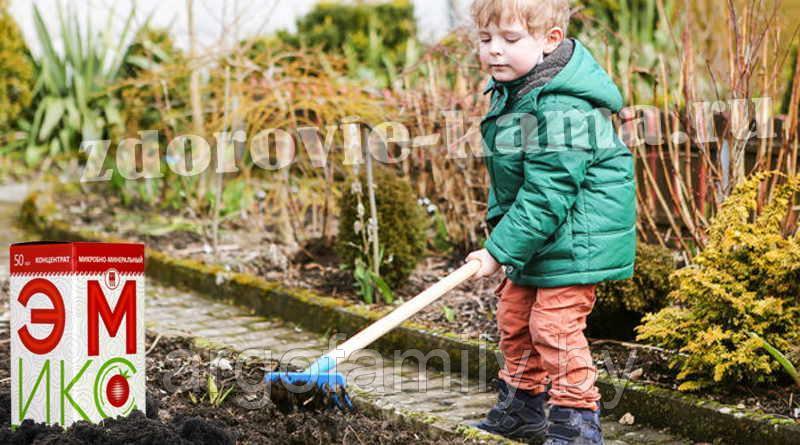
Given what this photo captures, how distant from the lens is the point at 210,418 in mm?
3352

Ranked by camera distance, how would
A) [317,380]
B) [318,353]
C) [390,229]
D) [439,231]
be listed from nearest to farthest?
[317,380], [318,353], [390,229], [439,231]

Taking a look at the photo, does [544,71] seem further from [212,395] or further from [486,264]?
[212,395]

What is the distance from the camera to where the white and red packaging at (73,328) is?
2.83 m

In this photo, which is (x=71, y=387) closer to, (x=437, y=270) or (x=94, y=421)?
(x=94, y=421)

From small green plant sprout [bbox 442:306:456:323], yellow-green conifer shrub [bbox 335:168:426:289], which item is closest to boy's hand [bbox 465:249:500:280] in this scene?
small green plant sprout [bbox 442:306:456:323]

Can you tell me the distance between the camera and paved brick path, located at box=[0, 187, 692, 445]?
3.80 meters

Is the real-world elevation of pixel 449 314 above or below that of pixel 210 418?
above

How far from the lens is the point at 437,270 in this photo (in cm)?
586

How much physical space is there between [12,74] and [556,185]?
9.05 metres

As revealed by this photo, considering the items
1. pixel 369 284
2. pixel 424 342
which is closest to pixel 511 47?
pixel 424 342

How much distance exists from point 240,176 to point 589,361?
494 cm

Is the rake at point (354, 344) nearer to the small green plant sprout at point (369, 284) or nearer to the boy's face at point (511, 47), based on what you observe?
the boy's face at point (511, 47)

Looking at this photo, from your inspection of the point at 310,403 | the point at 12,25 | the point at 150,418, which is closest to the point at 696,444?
the point at 310,403

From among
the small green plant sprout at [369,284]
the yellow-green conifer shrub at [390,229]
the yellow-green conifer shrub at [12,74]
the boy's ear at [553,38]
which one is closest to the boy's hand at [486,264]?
the boy's ear at [553,38]
